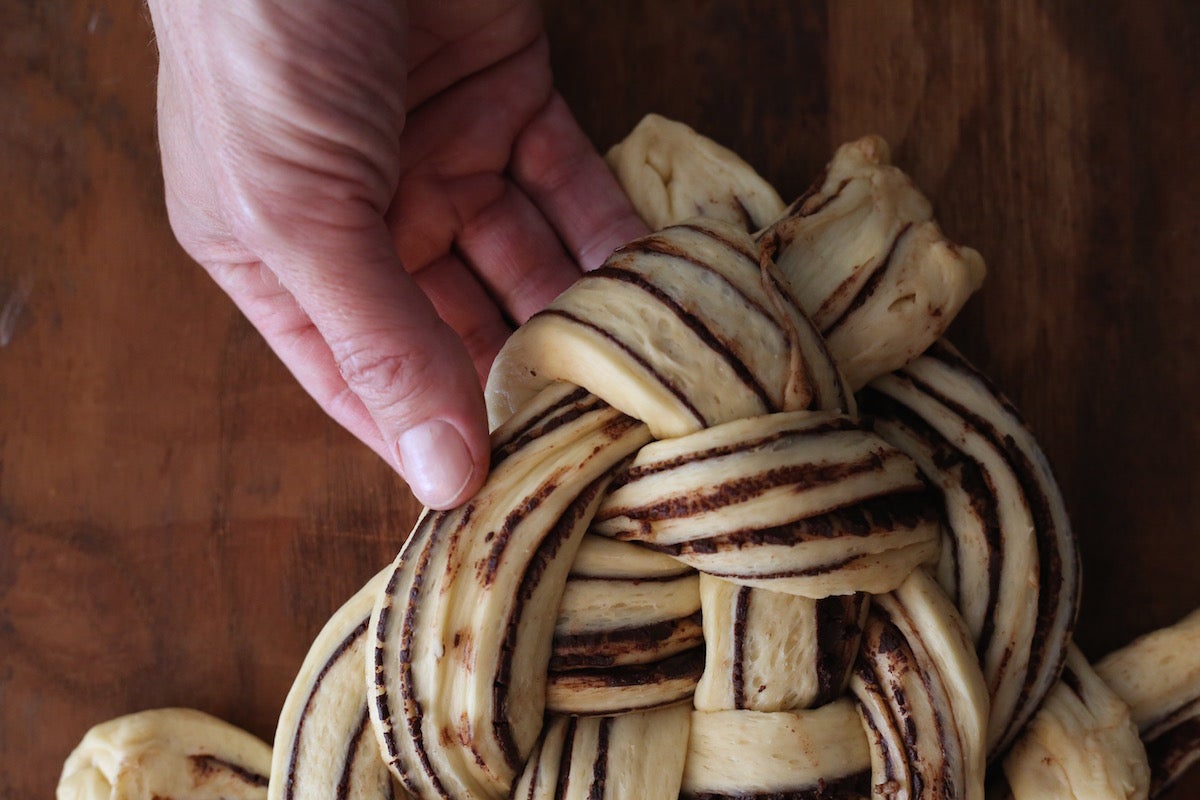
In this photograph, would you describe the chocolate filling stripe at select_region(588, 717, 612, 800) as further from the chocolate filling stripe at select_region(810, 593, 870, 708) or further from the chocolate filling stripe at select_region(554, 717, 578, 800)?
the chocolate filling stripe at select_region(810, 593, 870, 708)

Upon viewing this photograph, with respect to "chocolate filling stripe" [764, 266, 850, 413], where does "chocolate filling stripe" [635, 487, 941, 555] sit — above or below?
below

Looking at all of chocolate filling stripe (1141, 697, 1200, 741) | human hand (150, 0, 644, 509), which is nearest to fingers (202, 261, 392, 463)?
human hand (150, 0, 644, 509)

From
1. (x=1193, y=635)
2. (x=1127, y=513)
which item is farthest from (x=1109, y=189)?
(x=1193, y=635)

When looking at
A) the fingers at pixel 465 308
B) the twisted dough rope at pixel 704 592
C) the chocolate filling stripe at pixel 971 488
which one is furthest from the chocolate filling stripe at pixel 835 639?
the fingers at pixel 465 308

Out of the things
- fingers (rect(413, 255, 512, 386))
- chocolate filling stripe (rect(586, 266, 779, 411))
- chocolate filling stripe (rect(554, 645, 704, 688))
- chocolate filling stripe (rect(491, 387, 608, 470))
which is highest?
fingers (rect(413, 255, 512, 386))

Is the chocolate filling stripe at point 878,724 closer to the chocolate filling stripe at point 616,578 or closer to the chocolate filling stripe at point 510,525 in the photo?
the chocolate filling stripe at point 616,578

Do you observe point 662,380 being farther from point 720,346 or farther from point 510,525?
point 510,525

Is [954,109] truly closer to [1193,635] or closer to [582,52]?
[582,52]

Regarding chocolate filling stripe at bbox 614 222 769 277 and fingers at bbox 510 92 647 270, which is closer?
chocolate filling stripe at bbox 614 222 769 277
